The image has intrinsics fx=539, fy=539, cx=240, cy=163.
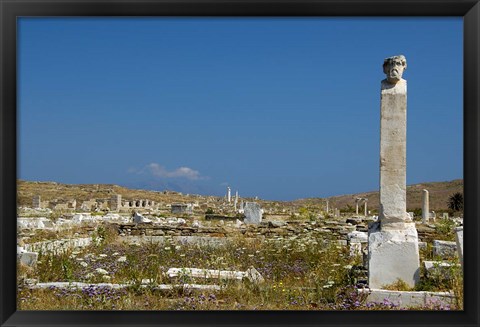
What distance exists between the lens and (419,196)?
57438 millimetres

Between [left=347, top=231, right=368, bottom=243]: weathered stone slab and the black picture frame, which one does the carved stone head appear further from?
[left=347, top=231, right=368, bottom=243]: weathered stone slab

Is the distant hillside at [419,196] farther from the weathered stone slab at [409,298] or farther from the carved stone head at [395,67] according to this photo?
the weathered stone slab at [409,298]

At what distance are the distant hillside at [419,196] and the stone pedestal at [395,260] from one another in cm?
4625

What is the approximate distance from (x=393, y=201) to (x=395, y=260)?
0.71m

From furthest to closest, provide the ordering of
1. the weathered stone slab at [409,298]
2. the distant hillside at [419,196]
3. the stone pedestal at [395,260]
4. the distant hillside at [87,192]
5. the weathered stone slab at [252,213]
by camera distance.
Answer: the distant hillside at [419,196] < the distant hillside at [87,192] < the weathered stone slab at [252,213] < the stone pedestal at [395,260] < the weathered stone slab at [409,298]

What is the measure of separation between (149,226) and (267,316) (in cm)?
1167

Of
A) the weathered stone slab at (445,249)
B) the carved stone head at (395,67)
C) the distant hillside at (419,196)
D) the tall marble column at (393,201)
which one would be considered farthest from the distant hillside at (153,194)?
the carved stone head at (395,67)

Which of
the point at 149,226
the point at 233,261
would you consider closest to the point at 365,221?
the point at 149,226

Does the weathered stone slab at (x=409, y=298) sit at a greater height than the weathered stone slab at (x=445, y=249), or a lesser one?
lesser
